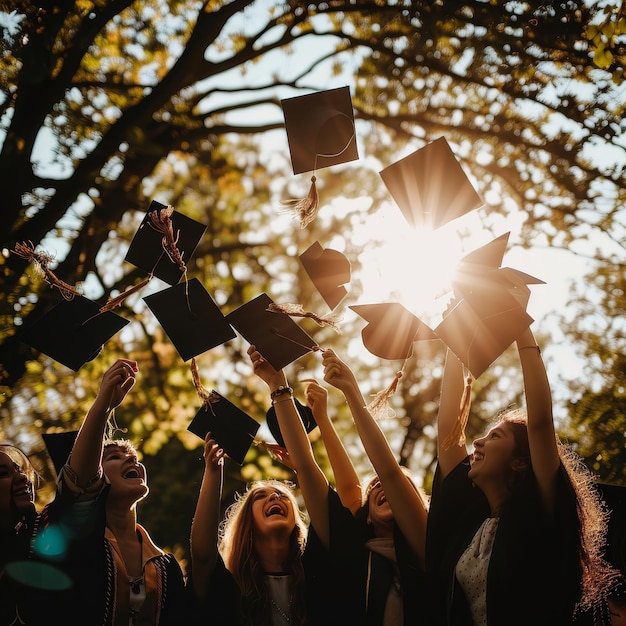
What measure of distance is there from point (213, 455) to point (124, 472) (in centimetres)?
37

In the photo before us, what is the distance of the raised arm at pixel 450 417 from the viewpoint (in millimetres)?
2441

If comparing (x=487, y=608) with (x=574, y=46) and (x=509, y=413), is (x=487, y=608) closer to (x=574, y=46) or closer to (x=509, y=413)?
(x=509, y=413)

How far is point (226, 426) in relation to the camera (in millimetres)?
2727

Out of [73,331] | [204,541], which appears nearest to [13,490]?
[73,331]

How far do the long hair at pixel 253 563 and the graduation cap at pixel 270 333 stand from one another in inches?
26.7

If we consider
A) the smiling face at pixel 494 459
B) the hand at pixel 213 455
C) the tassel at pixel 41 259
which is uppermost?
the tassel at pixel 41 259

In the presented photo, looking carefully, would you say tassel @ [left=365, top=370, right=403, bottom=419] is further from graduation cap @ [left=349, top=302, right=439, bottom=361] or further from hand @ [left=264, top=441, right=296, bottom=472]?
hand @ [left=264, top=441, right=296, bottom=472]

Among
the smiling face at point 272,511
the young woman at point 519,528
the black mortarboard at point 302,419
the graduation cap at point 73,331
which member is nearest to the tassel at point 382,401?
the young woman at point 519,528

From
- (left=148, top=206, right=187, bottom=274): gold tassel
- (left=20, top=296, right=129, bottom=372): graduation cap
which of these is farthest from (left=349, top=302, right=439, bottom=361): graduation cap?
(left=20, top=296, right=129, bottom=372): graduation cap

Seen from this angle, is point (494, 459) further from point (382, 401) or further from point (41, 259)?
point (41, 259)

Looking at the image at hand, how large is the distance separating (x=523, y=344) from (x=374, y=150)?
4152mm

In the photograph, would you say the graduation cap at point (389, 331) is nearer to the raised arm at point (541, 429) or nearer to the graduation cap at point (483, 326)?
the graduation cap at point (483, 326)

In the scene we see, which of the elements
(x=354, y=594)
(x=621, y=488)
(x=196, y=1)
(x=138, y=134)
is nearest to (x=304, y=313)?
(x=354, y=594)

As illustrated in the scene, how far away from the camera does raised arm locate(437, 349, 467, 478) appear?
244 centimetres
